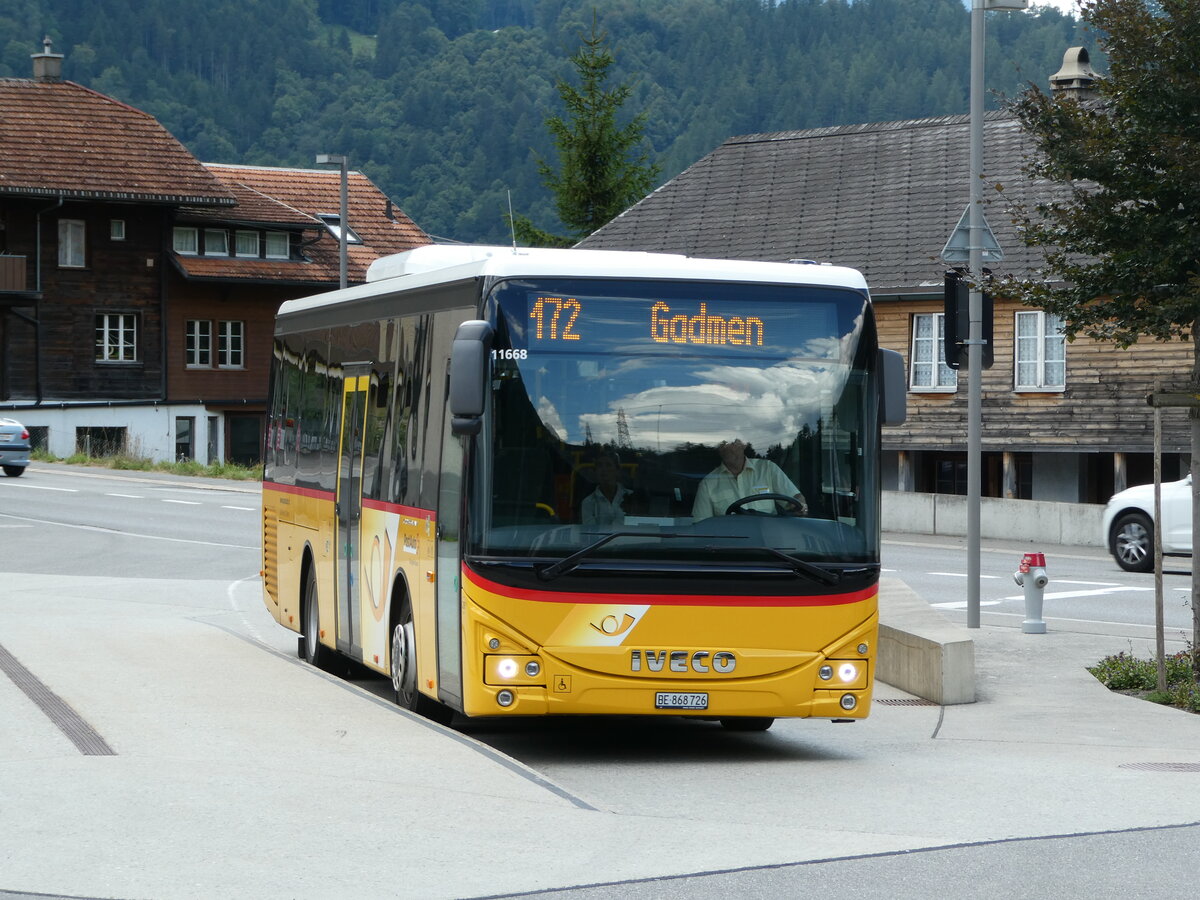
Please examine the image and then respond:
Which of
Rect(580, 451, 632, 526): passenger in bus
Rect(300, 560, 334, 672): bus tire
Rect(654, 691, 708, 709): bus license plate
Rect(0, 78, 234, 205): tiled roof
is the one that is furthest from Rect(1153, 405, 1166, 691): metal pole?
Rect(0, 78, 234, 205): tiled roof

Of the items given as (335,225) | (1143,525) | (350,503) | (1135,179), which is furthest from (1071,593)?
(335,225)

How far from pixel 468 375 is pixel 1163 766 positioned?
4411mm

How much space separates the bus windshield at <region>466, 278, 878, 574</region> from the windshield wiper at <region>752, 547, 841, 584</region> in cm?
1

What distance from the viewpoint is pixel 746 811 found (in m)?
9.05

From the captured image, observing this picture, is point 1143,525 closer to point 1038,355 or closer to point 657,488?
point 1038,355

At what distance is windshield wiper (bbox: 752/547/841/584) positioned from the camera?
1055 centimetres

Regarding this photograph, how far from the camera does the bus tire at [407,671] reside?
11.9 m

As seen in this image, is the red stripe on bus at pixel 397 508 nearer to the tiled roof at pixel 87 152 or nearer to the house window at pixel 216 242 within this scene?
the tiled roof at pixel 87 152

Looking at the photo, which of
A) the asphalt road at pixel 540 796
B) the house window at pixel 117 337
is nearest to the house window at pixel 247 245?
the house window at pixel 117 337

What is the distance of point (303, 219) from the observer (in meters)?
66.6

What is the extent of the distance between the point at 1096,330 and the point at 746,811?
7056 mm

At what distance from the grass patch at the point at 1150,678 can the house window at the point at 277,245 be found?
5349 centimetres

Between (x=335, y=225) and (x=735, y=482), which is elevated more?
(x=335, y=225)

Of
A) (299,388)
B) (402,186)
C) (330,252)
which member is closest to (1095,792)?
(299,388)
